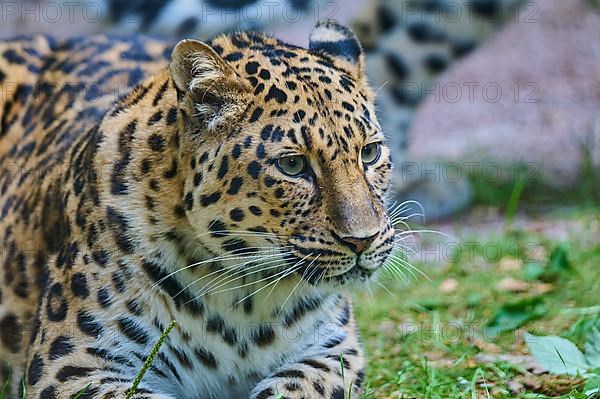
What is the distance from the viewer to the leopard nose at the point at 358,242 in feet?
14.2

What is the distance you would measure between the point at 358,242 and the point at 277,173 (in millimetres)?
418

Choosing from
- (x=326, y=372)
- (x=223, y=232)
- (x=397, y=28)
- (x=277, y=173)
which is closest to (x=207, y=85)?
(x=277, y=173)

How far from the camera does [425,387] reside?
5.12 meters

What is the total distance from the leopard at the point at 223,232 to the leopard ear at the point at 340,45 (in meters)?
0.01

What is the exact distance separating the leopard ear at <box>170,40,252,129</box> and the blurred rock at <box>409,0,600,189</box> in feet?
18.8

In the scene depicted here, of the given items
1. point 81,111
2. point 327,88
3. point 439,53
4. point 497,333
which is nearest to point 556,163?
point 439,53

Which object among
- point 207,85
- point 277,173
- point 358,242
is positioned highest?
point 207,85

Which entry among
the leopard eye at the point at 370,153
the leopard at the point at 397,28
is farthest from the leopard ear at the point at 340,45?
the leopard at the point at 397,28

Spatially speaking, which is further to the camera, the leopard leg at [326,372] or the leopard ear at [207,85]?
the leopard leg at [326,372]

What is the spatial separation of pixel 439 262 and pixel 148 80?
3.62 metres

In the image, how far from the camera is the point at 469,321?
21.4 feet

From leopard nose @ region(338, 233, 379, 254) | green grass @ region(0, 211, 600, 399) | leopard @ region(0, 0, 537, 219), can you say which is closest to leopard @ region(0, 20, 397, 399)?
leopard nose @ region(338, 233, 379, 254)

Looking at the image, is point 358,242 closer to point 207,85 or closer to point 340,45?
point 207,85

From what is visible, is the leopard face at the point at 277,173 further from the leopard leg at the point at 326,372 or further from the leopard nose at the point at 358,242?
the leopard leg at the point at 326,372
